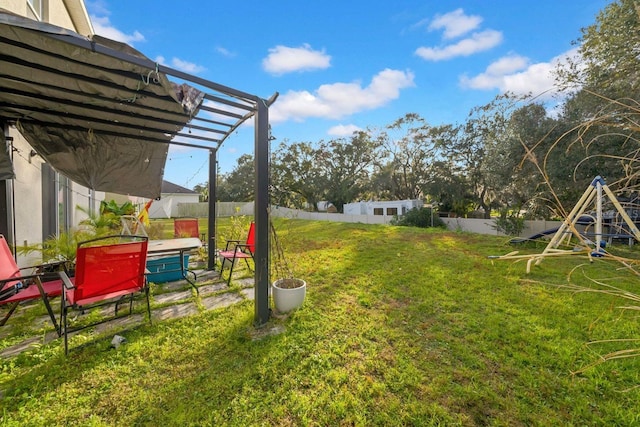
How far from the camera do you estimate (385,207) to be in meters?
19.2

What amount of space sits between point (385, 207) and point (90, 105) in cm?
1757

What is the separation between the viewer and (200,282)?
4.45 metres

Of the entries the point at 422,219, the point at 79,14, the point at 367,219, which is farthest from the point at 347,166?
the point at 79,14

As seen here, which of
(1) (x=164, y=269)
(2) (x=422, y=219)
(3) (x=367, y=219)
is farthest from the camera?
(3) (x=367, y=219)

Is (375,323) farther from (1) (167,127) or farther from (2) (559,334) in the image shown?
(1) (167,127)

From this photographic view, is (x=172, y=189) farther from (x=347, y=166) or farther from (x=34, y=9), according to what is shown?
(x=34, y=9)

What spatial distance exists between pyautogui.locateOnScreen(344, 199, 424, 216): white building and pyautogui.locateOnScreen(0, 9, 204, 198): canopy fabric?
50.0 ft

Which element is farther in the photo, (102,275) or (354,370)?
(102,275)

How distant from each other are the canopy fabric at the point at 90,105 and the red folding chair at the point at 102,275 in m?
1.57

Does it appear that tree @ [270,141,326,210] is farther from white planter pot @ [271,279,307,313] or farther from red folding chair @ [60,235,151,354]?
red folding chair @ [60,235,151,354]

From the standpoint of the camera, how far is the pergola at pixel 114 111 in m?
2.23

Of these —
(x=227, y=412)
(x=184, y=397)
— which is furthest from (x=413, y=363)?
(x=184, y=397)

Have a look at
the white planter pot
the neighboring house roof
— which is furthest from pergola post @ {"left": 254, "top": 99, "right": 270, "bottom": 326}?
the neighboring house roof

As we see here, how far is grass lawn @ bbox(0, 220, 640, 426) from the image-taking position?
192cm
